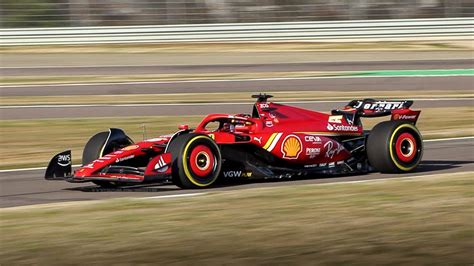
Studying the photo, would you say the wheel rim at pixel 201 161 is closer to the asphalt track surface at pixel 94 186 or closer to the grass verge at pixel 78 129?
the asphalt track surface at pixel 94 186

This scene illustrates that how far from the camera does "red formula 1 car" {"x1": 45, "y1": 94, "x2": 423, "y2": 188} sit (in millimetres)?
9508

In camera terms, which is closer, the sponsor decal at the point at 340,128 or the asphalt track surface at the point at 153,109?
the sponsor decal at the point at 340,128

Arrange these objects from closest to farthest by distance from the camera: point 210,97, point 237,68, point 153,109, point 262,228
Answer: point 262,228 < point 153,109 < point 210,97 < point 237,68

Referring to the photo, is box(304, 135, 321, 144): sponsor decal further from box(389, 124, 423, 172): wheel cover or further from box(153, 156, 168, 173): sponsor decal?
box(153, 156, 168, 173): sponsor decal

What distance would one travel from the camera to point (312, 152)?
10.3 m

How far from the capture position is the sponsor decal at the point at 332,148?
10469 mm

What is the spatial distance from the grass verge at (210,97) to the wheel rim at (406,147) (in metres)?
7.87

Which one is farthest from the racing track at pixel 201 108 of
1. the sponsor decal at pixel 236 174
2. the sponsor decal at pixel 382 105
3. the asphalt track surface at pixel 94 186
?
the sponsor decal at pixel 382 105

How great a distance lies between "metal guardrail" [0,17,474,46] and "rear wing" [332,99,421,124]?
57.5ft

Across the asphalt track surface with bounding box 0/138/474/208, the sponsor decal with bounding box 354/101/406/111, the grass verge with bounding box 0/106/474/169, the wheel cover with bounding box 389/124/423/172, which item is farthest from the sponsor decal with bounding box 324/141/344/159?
the grass verge with bounding box 0/106/474/169

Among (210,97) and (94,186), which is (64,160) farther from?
(210,97)

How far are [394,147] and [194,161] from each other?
2.42 metres

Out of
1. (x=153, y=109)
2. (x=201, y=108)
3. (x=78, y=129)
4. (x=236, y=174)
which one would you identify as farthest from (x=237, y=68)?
(x=236, y=174)

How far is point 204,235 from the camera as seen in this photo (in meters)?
6.96
